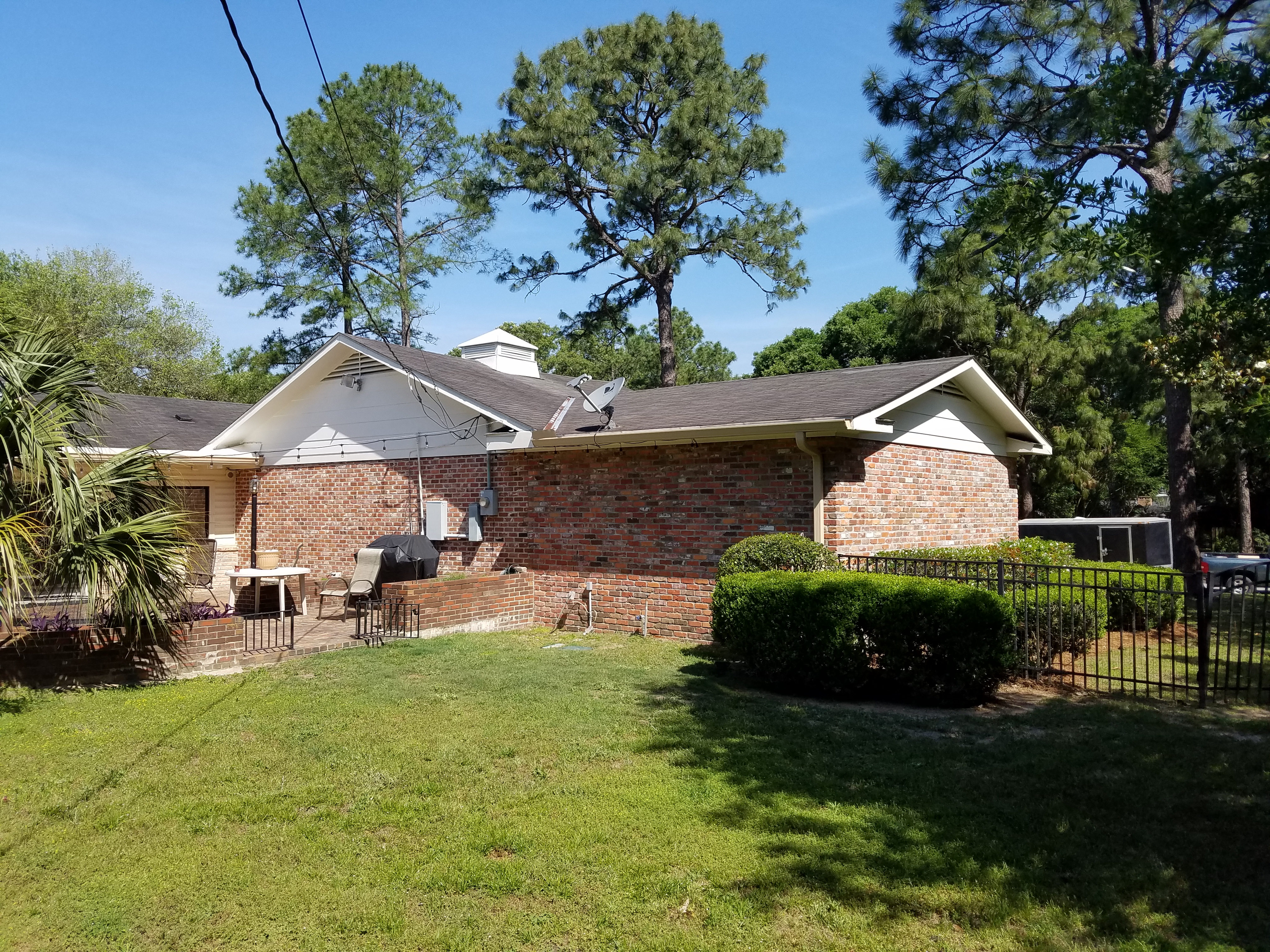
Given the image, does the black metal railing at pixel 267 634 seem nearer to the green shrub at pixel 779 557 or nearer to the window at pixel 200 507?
the window at pixel 200 507

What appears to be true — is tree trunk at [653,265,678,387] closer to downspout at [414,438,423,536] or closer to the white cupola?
the white cupola

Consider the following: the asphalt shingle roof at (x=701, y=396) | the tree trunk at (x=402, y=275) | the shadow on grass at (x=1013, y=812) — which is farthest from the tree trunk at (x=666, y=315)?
the shadow on grass at (x=1013, y=812)

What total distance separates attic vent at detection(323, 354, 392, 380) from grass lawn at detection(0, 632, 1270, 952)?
791cm

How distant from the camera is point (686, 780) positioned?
18.6 feet

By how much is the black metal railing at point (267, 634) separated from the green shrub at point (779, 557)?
525 cm

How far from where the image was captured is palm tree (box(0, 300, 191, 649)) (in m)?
7.13

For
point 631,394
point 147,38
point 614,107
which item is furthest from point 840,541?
point 614,107

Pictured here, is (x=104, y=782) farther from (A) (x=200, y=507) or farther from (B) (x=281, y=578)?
(A) (x=200, y=507)

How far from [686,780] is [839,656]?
2.79 meters

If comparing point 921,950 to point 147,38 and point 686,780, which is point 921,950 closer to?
point 686,780

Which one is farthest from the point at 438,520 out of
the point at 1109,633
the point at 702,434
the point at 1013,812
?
the point at 1013,812

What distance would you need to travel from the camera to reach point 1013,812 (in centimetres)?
511

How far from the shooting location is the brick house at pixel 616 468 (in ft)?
35.5

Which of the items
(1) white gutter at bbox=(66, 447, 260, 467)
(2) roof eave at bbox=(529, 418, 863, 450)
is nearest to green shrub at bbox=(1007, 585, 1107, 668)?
(2) roof eave at bbox=(529, 418, 863, 450)
